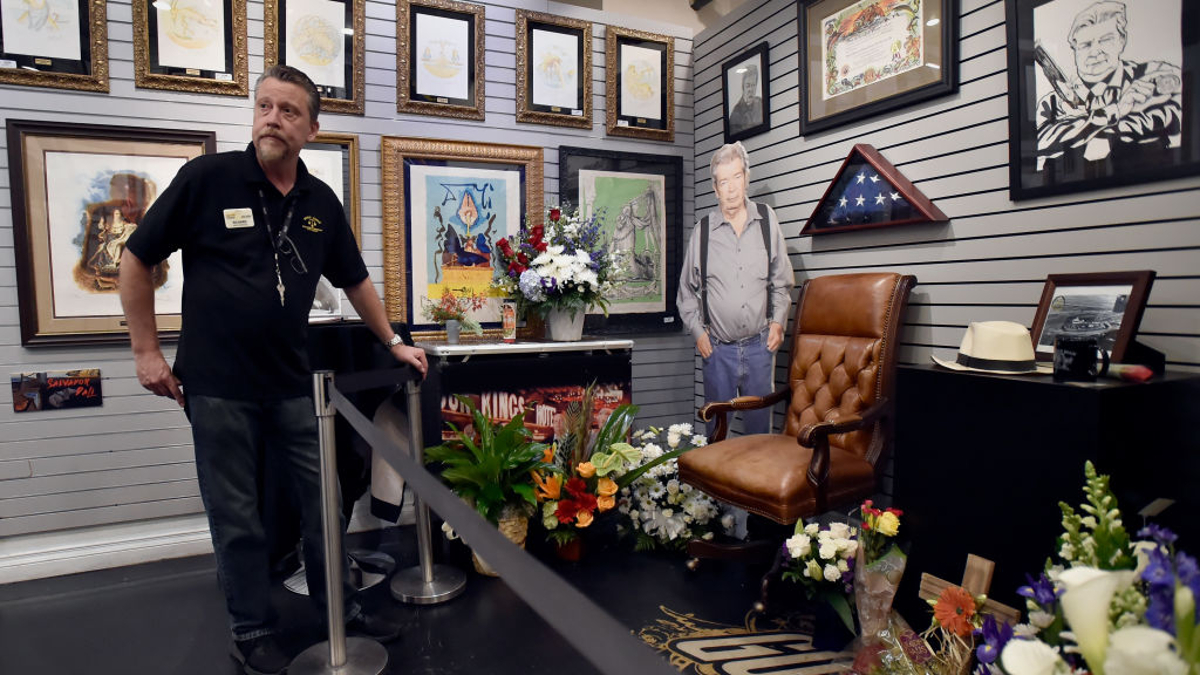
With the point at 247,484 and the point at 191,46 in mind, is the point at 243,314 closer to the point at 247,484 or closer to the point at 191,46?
the point at 247,484

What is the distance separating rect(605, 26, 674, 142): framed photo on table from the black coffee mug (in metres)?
3.17

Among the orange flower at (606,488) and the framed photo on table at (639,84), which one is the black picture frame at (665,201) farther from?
the orange flower at (606,488)

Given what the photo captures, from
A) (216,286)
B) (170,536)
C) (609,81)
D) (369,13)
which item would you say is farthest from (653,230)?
(170,536)

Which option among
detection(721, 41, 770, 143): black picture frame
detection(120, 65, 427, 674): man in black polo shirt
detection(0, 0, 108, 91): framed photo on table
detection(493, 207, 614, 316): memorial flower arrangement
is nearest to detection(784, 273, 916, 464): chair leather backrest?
detection(493, 207, 614, 316): memorial flower arrangement

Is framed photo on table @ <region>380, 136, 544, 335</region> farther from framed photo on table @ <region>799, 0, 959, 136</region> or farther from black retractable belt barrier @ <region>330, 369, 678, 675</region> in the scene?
black retractable belt barrier @ <region>330, 369, 678, 675</region>

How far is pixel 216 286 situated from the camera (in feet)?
6.64

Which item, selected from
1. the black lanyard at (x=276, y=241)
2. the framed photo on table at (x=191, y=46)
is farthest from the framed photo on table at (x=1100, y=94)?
the framed photo on table at (x=191, y=46)

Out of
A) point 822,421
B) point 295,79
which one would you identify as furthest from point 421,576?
point 295,79

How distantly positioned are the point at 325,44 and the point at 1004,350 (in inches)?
144

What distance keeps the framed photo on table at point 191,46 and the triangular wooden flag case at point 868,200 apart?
318 cm

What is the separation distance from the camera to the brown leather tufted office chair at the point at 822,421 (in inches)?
96.3

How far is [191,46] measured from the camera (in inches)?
132

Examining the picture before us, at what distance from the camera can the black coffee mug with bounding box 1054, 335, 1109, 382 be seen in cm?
176

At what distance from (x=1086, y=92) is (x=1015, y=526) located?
1.57m
